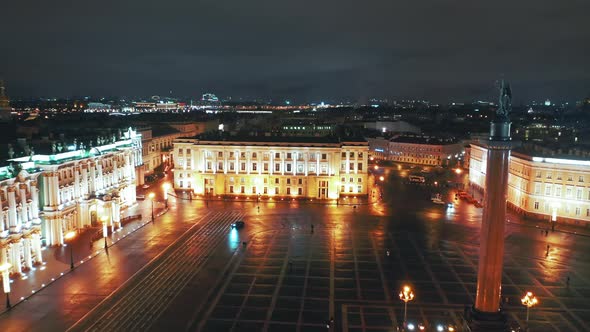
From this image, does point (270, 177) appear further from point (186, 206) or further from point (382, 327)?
point (382, 327)

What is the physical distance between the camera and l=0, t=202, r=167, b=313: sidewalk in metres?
42.0

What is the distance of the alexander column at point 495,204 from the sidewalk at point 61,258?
36.7 metres

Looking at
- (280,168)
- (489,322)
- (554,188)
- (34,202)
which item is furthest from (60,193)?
(554,188)

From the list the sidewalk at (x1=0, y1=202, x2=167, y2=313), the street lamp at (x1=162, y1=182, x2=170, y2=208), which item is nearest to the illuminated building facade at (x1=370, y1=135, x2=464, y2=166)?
the street lamp at (x1=162, y1=182, x2=170, y2=208)

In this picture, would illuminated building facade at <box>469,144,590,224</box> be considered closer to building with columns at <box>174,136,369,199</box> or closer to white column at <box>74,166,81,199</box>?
building with columns at <box>174,136,369,199</box>

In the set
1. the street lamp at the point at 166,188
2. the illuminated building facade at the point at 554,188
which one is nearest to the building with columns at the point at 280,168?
the street lamp at the point at 166,188

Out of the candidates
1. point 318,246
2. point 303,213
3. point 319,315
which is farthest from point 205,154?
point 319,315

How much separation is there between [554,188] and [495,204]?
44.2 meters

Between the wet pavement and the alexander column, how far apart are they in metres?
6.15

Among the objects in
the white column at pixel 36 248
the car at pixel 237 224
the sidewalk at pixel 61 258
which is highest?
the white column at pixel 36 248

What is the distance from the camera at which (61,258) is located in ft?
165

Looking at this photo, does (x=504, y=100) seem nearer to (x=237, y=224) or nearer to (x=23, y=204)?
(x=237, y=224)

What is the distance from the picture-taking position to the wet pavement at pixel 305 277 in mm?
36438

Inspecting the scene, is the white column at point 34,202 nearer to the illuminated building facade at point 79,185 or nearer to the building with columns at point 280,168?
the illuminated building facade at point 79,185
